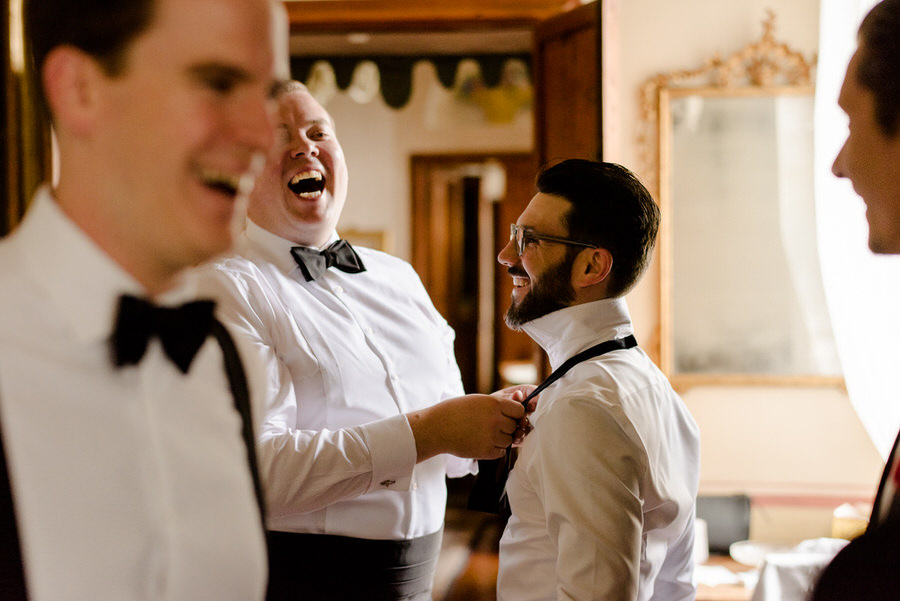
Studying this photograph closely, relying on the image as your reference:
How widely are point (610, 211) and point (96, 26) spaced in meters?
1.06

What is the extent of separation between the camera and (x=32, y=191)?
3.65ft

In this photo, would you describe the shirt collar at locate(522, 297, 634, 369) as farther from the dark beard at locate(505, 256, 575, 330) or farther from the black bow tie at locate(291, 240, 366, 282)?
the black bow tie at locate(291, 240, 366, 282)

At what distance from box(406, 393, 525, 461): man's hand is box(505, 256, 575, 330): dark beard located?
0.78ft

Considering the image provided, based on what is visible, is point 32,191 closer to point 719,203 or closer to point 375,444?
point 375,444

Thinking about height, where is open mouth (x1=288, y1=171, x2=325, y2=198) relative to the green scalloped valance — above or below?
below

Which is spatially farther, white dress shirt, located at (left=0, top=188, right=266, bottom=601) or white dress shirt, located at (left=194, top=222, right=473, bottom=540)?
white dress shirt, located at (left=194, top=222, right=473, bottom=540)

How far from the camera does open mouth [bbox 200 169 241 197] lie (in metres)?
0.54

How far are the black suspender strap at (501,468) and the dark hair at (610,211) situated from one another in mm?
117

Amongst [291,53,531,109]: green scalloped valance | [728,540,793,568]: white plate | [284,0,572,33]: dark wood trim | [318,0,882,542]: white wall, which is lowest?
[728,540,793,568]: white plate

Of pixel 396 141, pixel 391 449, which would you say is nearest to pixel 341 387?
pixel 391 449

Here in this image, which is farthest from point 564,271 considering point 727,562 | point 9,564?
point 727,562

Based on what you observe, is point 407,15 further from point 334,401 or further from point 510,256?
point 334,401

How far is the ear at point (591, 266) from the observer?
55.8 inches

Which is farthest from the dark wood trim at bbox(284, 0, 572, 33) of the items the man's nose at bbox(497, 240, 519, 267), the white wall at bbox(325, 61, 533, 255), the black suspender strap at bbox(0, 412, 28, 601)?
the white wall at bbox(325, 61, 533, 255)
